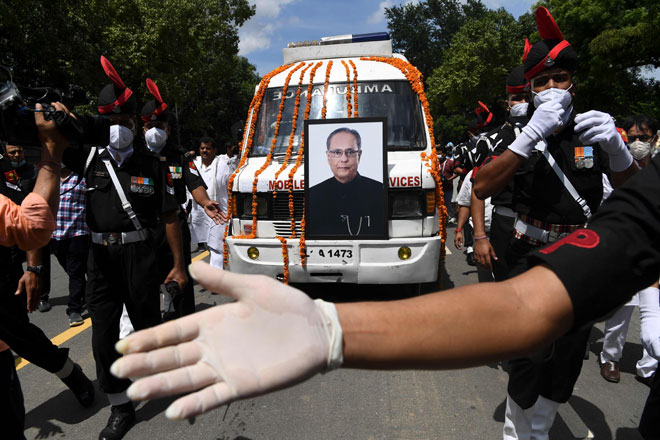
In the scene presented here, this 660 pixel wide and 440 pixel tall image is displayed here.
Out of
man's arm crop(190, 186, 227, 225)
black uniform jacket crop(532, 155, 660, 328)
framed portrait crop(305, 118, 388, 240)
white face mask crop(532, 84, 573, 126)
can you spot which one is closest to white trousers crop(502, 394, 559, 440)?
white face mask crop(532, 84, 573, 126)

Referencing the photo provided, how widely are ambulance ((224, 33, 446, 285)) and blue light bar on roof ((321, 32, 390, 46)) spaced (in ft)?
2.52

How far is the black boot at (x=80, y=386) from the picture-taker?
127 inches

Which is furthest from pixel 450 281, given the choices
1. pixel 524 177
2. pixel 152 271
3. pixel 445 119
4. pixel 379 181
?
pixel 445 119

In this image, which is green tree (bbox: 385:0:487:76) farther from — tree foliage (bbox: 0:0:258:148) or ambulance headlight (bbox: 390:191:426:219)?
ambulance headlight (bbox: 390:191:426:219)

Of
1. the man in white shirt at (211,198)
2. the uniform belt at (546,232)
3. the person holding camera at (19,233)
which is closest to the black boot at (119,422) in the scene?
the person holding camera at (19,233)

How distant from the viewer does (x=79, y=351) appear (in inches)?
173

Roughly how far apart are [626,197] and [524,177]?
1623 mm

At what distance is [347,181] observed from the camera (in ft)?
14.9

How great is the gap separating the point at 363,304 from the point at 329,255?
350 cm

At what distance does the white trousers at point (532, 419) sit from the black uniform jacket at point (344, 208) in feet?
7.24

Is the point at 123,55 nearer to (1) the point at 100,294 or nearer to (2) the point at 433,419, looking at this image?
(1) the point at 100,294

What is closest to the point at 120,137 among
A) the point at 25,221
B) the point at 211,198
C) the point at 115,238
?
Result: the point at 115,238

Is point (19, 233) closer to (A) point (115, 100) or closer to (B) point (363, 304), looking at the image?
(A) point (115, 100)

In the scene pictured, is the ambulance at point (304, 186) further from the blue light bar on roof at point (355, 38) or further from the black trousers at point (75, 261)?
the black trousers at point (75, 261)
